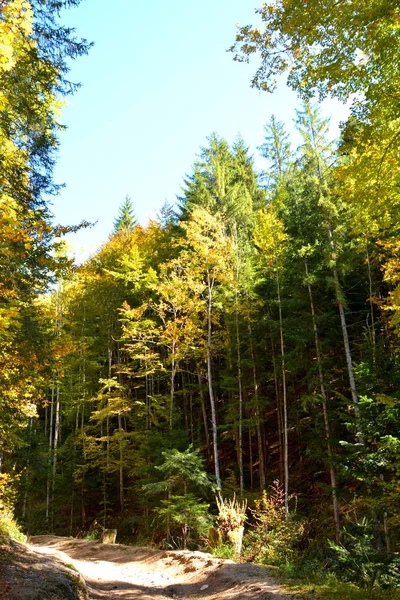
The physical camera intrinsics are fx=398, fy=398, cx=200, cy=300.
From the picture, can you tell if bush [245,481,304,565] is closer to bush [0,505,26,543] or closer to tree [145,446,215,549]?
tree [145,446,215,549]

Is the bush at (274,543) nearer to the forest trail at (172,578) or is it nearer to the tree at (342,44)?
the forest trail at (172,578)

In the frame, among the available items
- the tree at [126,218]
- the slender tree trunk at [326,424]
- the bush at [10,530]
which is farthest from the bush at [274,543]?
the tree at [126,218]

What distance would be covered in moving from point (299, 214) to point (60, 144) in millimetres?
8784

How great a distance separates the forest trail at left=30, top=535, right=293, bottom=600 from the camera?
5531 mm

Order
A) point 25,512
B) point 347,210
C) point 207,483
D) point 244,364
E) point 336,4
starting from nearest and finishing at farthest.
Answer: point 336,4 → point 207,483 → point 347,210 → point 244,364 → point 25,512

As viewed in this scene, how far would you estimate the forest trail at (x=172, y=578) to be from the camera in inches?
218

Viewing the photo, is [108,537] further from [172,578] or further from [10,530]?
[172,578]

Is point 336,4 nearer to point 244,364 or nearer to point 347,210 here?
point 347,210

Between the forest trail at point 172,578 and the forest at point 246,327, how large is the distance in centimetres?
101

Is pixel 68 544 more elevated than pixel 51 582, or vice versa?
pixel 51 582

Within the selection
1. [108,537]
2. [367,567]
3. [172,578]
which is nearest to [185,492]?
[108,537]

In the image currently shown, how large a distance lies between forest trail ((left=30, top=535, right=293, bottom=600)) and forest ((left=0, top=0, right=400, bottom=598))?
3.30ft

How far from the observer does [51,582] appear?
4.12 metres

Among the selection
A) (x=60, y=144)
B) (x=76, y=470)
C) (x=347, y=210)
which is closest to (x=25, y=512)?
(x=76, y=470)
